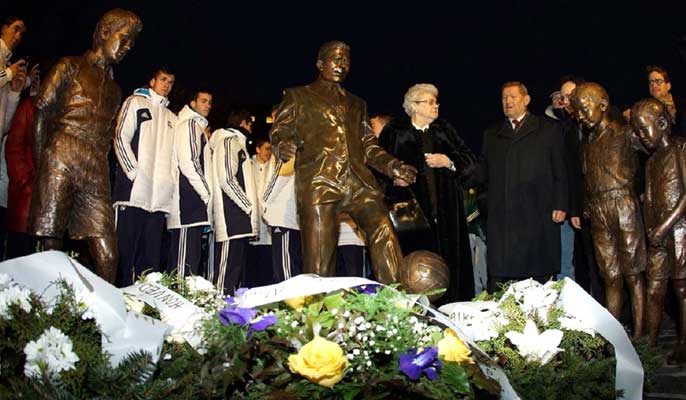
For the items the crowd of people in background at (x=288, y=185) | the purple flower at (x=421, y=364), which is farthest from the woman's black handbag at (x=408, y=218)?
the purple flower at (x=421, y=364)

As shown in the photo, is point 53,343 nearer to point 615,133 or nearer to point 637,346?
point 637,346

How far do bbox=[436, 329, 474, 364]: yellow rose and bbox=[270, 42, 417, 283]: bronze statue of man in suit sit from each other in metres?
3.83

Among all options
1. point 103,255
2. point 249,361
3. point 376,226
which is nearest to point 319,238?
point 376,226

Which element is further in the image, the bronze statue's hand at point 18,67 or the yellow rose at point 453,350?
the bronze statue's hand at point 18,67

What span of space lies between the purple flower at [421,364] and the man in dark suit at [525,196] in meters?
5.81

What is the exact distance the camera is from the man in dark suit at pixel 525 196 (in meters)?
8.66

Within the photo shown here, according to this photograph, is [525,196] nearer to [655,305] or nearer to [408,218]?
[408,218]

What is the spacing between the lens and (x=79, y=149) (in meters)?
6.46

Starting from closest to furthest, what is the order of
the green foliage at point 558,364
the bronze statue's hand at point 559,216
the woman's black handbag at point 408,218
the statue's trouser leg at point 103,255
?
1. the green foliage at point 558,364
2. the statue's trouser leg at point 103,255
3. the woman's black handbag at point 408,218
4. the bronze statue's hand at point 559,216

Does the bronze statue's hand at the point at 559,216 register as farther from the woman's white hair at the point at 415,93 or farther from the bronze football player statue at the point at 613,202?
the woman's white hair at the point at 415,93

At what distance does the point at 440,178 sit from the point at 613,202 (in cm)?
169

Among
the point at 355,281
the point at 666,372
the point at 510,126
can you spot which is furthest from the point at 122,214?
the point at 355,281

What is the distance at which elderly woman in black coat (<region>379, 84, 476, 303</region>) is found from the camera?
8609 millimetres

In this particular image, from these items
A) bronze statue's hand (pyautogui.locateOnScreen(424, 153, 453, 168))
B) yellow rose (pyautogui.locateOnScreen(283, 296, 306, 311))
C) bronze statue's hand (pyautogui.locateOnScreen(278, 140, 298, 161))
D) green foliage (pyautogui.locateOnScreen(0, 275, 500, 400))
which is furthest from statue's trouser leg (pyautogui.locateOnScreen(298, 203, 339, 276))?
green foliage (pyautogui.locateOnScreen(0, 275, 500, 400))
